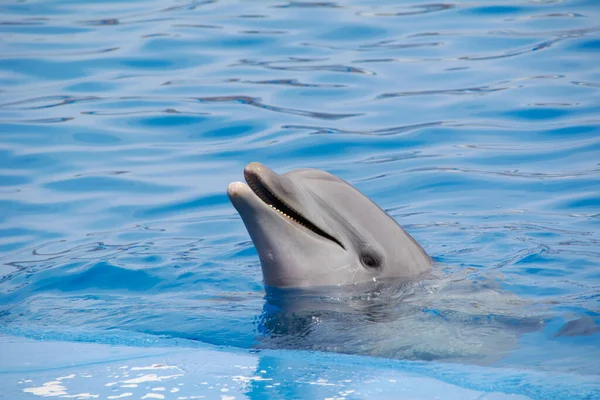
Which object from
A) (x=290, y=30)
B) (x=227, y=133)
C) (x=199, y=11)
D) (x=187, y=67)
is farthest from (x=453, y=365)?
(x=199, y=11)

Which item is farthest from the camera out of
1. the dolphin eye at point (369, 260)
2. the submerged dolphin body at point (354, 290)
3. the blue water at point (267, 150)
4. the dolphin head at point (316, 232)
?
the blue water at point (267, 150)

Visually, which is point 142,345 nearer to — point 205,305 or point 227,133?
point 205,305

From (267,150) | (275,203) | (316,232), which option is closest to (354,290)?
(316,232)

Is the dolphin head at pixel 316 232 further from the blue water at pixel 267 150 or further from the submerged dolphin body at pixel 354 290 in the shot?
the blue water at pixel 267 150

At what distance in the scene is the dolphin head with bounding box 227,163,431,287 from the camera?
5672 millimetres

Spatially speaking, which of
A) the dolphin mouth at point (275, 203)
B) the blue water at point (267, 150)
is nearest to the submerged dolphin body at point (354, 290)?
the dolphin mouth at point (275, 203)

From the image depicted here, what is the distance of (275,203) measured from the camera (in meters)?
5.81

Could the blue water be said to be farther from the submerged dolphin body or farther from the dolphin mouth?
the dolphin mouth

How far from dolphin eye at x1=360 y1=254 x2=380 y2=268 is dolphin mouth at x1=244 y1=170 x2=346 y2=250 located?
0.27 metres

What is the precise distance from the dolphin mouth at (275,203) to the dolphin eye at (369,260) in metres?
0.27

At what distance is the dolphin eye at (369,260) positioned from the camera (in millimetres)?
6035

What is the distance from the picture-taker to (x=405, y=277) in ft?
20.1

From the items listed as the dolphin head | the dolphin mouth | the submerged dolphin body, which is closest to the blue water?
the submerged dolphin body

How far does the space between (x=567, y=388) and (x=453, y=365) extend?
647 millimetres
